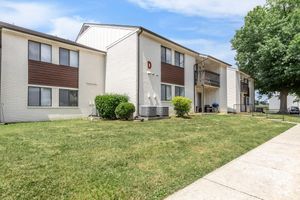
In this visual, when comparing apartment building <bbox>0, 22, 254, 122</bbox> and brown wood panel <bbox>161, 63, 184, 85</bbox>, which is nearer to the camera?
apartment building <bbox>0, 22, 254, 122</bbox>

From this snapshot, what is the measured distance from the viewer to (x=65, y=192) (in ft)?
14.1

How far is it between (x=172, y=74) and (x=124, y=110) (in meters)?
6.75

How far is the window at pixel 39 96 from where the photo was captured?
15.9m

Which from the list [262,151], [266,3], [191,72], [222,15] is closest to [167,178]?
[262,151]

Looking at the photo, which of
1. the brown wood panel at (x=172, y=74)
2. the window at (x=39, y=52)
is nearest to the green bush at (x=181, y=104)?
the brown wood panel at (x=172, y=74)

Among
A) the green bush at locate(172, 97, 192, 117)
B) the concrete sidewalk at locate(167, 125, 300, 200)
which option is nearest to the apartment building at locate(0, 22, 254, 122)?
the green bush at locate(172, 97, 192, 117)

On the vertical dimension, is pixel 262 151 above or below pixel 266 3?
below

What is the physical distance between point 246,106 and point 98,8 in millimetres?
28765

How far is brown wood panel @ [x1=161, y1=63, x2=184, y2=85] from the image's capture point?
65.7ft

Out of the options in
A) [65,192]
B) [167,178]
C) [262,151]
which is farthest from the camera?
[262,151]

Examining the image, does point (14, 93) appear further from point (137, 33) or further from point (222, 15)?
point (222, 15)

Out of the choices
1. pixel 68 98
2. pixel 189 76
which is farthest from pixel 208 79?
pixel 68 98

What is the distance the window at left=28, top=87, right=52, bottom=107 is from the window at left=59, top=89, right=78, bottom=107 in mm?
825

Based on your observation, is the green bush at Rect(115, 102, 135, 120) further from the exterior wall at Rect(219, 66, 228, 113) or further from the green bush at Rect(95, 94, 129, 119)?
the exterior wall at Rect(219, 66, 228, 113)
